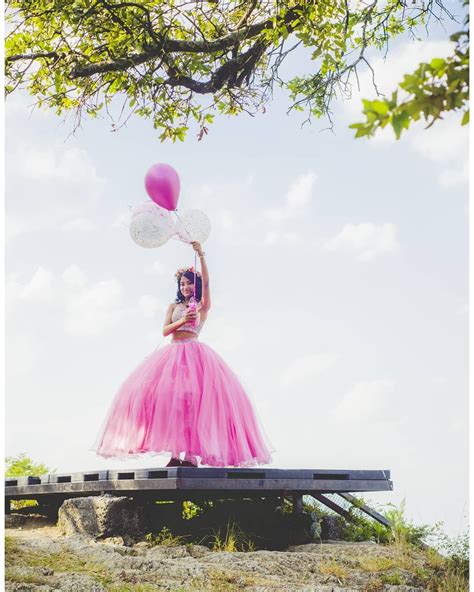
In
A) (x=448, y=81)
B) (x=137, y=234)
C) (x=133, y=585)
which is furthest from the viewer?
(x=137, y=234)

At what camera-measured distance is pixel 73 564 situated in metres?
3.35

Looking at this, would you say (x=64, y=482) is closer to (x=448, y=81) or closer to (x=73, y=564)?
(x=73, y=564)

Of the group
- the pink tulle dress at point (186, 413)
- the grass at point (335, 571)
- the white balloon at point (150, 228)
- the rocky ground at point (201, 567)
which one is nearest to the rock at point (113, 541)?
the rocky ground at point (201, 567)

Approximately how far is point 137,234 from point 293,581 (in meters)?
1.90

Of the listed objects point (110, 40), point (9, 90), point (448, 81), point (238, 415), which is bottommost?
point (238, 415)

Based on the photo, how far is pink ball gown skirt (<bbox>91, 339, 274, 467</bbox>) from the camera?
412cm

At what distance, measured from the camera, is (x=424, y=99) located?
5.47ft

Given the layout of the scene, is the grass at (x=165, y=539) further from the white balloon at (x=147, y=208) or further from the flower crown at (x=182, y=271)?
the white balloon at (x=147, y=208)

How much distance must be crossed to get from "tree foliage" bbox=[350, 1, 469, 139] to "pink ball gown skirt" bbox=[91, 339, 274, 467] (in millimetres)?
2714

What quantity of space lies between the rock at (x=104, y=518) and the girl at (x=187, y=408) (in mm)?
295

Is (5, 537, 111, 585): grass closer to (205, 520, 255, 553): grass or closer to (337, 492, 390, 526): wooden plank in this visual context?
(205, 520, 255, 553): grass

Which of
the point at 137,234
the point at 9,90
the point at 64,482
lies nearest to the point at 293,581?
the point at 64,482

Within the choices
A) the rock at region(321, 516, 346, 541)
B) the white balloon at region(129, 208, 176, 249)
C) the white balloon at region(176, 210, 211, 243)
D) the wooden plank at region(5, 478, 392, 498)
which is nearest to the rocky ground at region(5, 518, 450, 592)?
the wooden plank at region(5, 478, 392, 498)

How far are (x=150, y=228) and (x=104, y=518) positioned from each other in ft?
4.86
